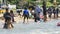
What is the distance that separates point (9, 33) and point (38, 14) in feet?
34.9

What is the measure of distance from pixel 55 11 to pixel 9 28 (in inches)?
634

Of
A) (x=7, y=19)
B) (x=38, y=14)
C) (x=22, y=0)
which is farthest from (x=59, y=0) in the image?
(x=7, y=19)

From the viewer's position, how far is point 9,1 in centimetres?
6794

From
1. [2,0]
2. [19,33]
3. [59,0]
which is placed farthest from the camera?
[2,0]

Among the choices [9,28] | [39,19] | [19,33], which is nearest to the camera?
[19,33]

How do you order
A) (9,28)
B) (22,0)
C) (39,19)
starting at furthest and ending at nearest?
1. (22,0)
2. (39,19)
3. (9,28)

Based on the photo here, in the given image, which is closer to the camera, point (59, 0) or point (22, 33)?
point (22, 33)

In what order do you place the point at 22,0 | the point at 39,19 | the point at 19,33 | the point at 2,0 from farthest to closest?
the point at 2,0 < the point at 22,0 < the point at 39,19 < the point at 19,33

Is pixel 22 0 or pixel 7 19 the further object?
pixel 22 0

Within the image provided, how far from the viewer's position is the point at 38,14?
2717 centimetres

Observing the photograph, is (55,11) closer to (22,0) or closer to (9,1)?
(22,0)

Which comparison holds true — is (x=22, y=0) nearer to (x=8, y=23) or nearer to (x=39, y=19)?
(x=39, y=19)

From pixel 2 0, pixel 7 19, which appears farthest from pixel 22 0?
pixel 7 19

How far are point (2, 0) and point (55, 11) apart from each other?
128 feet
